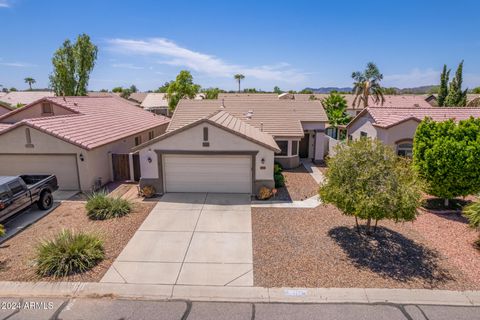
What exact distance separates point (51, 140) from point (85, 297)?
1113 centimetres

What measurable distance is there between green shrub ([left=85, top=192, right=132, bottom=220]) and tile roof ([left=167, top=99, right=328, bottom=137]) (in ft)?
34.5

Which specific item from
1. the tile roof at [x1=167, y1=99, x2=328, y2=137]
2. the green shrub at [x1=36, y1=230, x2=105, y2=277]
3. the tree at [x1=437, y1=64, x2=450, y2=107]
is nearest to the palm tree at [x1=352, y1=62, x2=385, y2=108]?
the tree at [x1=437, y1=64, x2=450, y2=107]

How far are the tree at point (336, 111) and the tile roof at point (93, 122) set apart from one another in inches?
652

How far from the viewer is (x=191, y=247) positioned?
10.7 metres

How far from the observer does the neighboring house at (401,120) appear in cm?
2019

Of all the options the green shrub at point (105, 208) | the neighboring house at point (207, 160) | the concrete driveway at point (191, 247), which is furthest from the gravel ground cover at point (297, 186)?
the green shrub at point (105, 208)

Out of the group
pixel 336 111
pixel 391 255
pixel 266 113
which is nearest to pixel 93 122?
pixel 266 113

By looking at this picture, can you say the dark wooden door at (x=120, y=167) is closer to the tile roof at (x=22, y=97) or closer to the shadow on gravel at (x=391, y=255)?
the shadow on gravel at (x=391, y=255)


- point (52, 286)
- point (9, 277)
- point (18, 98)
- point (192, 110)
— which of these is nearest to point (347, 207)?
point (52, 286)

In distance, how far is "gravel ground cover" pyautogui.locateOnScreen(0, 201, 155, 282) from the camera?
9023mm

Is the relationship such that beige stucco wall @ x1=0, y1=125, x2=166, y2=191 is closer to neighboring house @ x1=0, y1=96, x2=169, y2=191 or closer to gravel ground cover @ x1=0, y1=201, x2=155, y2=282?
neighboring house @ x1=0, y1=96, x2=169, y2=191

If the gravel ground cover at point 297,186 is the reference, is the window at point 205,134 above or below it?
above

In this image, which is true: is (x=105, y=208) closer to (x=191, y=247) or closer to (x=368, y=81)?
(x=191, y=247)

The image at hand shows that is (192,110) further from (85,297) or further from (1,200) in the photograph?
(85,297)
